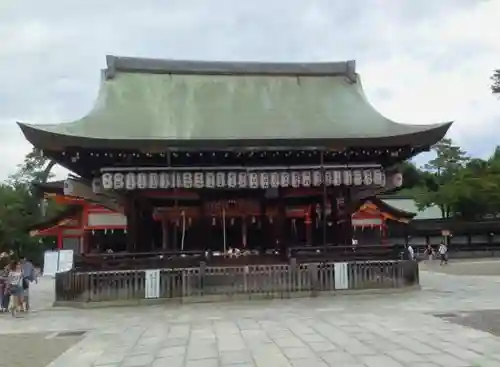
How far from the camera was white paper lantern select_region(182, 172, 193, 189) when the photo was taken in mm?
15641

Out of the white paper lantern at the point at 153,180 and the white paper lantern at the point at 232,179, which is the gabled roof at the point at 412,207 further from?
the white paper lantern at the point at 153,180

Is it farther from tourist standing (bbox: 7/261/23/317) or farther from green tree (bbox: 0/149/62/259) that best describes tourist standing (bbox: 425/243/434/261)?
tourist standing (bbox: 7/261/23/317)

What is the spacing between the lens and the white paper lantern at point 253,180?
51.6 ft

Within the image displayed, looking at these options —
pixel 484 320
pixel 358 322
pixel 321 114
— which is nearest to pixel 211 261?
pixel 321 114

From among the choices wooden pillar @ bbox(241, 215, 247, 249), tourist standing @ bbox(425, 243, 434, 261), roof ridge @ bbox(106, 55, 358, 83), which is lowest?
tourist standing @ bbox(425, 243, 434, 261)

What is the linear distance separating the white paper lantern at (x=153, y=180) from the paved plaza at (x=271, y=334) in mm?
3249

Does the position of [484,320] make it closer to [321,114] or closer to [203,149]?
[203,149]

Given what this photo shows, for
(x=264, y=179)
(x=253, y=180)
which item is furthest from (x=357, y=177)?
(x=253, y=180)

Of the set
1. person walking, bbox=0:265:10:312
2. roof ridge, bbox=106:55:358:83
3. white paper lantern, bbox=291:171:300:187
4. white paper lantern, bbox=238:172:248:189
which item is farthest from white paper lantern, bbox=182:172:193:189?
roof ridge, bbox=106:55:358:83

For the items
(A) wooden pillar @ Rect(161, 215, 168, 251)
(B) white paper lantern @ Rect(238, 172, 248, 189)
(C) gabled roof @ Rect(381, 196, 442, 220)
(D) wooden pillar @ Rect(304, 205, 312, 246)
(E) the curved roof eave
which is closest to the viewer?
(E) the curved roof eave

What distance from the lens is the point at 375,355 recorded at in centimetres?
743

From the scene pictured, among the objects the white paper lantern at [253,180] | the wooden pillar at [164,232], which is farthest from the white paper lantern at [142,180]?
the wooden pillar at [164,232]

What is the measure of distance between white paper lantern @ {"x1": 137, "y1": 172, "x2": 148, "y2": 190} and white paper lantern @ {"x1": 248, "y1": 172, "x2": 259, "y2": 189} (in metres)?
2.81

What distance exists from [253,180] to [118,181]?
12.0 ft
